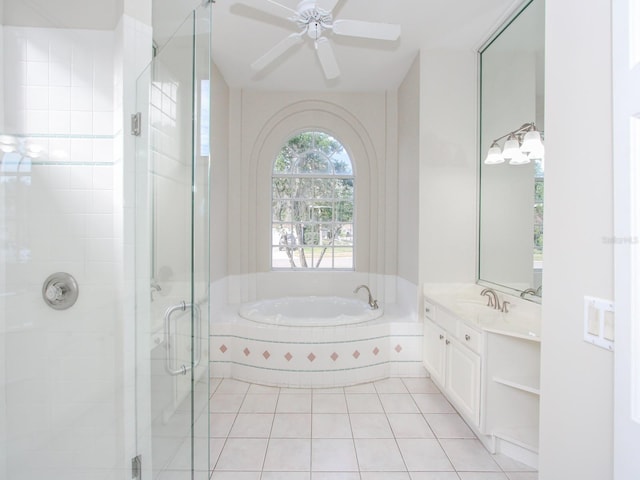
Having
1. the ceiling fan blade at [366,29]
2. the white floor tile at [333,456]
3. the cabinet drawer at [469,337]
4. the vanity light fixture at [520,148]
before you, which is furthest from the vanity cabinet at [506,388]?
the ceiling fan blade at [366,29]

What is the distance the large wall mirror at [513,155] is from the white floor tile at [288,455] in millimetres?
1740

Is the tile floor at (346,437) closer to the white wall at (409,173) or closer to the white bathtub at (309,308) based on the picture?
the white bathtub at (309,308)

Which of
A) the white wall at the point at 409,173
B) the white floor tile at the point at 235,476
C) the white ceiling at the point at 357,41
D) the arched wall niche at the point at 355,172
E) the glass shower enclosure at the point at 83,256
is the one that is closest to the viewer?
the glass shower enclosure at the point at 83,256

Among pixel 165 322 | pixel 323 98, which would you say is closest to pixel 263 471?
pixel 165 322

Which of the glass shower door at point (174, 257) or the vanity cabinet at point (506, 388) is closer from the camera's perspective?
the glass shower door at point (174, 257)

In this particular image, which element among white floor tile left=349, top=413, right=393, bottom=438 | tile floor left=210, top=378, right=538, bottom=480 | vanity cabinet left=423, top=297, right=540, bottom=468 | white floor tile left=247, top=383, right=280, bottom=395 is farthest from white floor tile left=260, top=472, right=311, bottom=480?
vanity cabinet left=423, top=297, right=540, bottom=468

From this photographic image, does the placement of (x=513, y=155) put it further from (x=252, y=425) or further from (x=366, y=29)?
(x=252, y=425)

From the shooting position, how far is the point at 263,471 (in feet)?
6.18

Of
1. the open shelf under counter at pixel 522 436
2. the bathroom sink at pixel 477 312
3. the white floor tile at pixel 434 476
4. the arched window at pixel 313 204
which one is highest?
the arched window at pixel 313 204

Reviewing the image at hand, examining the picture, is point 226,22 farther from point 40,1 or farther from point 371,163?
point 371,163

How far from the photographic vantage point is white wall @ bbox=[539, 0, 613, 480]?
892mm

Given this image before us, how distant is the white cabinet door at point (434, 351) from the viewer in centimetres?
264

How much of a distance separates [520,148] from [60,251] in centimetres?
278

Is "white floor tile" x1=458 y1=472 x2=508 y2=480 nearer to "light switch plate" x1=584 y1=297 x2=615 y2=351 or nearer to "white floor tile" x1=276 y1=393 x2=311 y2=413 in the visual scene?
"white floor tile" x1=276 y1=393 x2=311 y2=413
